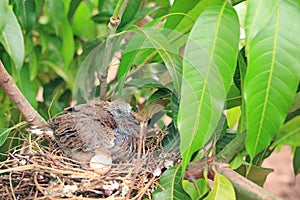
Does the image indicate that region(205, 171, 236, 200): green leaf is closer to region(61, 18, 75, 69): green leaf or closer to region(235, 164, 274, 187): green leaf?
region(235, 164, 274, 187): green leaf

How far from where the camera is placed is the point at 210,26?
0.90 metres

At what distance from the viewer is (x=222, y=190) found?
2.95 ft

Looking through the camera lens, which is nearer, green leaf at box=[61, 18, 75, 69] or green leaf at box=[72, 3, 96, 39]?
green leaf at box=[61, 18, 75, 69]

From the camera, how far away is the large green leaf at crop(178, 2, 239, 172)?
2.88 feet

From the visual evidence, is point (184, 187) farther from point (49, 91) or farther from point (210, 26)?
point (49, 91)

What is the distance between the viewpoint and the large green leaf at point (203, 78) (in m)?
0.88

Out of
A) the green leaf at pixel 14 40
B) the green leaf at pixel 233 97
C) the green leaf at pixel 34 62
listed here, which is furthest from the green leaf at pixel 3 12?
the green leaf at pixel 34 62

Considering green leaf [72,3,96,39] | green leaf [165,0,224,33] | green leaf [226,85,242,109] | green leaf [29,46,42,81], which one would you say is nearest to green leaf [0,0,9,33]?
green leaf [165,0,224,33]

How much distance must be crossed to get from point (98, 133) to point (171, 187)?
0.59 feet

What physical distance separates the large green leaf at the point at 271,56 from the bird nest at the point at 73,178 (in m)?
0.23

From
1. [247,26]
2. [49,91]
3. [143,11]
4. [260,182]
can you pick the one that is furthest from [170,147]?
[49,91]

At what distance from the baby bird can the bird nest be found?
2 centimetres

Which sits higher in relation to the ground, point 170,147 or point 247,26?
point 247,26

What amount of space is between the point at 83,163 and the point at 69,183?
0.17 ft
